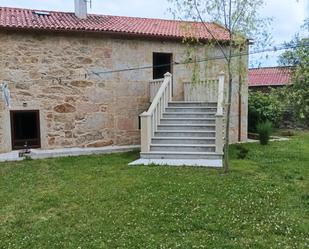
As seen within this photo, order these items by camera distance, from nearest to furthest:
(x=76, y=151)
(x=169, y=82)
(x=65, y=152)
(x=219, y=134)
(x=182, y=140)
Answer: (x=219, y=134), (x=182, y=140), (x=65, y=152), (x=76, y=151), (x=169, y=82)

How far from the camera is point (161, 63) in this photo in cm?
1334

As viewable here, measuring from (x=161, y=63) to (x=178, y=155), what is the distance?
4706mm

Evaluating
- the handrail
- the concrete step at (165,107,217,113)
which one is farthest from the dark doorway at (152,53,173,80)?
the concrete step at (165,107,217,113)

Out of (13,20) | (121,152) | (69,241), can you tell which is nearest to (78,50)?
(13,20)

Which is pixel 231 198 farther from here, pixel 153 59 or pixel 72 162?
pixel 153 59

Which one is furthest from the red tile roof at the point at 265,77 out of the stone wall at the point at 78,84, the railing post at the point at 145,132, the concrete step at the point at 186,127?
the railing post at the point at 145,132

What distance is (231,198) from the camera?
6.17m

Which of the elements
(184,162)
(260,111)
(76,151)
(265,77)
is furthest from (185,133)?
(265,77)

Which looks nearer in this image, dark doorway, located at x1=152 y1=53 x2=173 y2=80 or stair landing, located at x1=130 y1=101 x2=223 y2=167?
stair landing, located at x1=130 y1=101 x2=223 y2=167

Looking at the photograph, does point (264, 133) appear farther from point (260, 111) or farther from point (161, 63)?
point (161, 63)

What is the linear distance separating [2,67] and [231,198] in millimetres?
7814

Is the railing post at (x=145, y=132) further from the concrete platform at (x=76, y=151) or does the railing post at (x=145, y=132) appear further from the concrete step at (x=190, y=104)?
the concrete step at (x=190, y=104)

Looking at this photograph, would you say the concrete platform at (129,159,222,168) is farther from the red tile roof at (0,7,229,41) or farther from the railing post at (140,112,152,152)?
the red tile roof at (0,7,229,41)

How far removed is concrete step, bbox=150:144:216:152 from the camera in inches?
392
